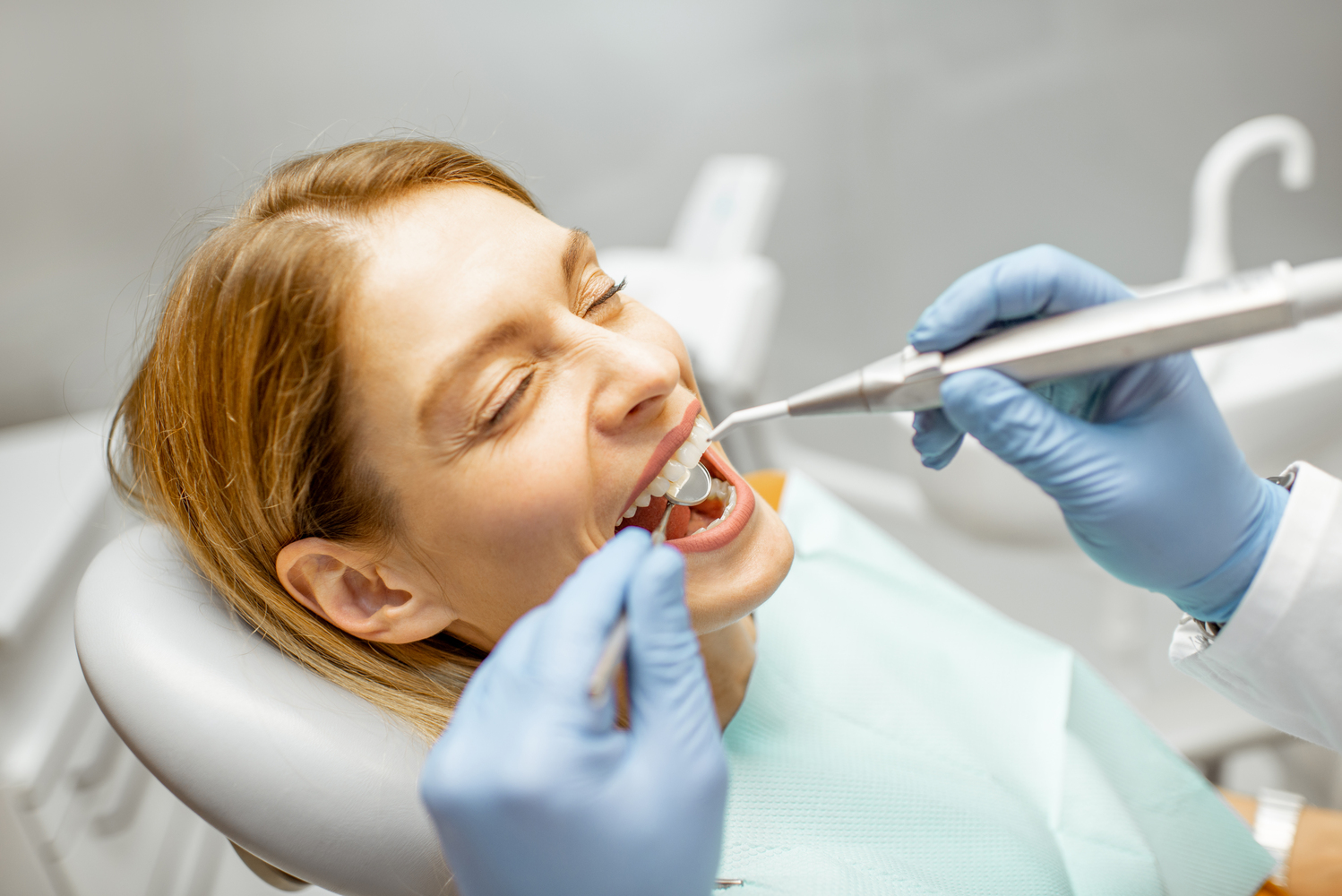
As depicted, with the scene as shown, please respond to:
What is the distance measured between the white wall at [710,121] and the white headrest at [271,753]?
3.19ft

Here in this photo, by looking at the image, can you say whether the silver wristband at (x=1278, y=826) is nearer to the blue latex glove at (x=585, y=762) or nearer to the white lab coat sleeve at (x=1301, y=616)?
the white lab coat sleeve at (x=1301, y=616)

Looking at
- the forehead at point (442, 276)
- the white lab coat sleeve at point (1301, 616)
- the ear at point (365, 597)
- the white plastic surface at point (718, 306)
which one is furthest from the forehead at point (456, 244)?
the white plastic surface at point (718, 306)

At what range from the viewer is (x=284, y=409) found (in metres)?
0.78

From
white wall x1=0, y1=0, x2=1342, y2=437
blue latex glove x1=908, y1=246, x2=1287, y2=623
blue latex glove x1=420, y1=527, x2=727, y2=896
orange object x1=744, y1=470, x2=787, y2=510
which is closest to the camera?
blue latex glove x1=420, y1=527, x2=727, y2=896

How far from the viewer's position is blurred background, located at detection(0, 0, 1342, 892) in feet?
5.08

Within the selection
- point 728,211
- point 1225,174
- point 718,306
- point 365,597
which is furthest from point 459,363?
point 1225,174

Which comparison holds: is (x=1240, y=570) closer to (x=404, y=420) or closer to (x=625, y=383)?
(x=625, y=383)

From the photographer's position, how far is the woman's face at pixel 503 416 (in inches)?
29.6

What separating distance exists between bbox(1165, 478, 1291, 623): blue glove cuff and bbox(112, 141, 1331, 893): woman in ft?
1.07

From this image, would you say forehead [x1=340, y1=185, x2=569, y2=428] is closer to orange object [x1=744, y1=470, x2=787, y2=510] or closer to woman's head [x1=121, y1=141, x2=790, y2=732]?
woman's head [x1=121, y1=141, x2=790, y2=732]

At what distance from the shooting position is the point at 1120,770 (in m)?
1.11

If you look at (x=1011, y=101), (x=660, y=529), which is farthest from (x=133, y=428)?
(x=1011, y=101)

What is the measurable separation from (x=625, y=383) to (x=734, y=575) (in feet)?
0.64

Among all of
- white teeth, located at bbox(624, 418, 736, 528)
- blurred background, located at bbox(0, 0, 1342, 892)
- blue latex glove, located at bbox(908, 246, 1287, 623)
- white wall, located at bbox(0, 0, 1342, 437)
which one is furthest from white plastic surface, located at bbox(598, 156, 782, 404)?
blue latex glove, located at bbox(908, 246, 1287, 623)
